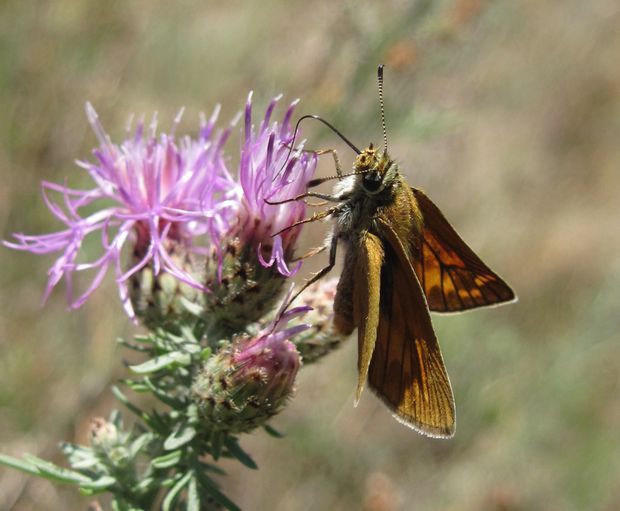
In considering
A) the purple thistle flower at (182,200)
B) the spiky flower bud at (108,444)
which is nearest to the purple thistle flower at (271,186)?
the purple thistle flower at (182,200)

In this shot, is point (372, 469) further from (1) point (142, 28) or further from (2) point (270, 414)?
(1) point (142, 28)

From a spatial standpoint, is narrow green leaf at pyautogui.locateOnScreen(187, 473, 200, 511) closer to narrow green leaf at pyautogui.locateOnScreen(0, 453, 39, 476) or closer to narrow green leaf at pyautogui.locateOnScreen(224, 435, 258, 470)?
narrow green leaf at pyautogui.locateOnScreen(224, 435, 258, 470)

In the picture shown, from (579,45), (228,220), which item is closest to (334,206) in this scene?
(228,220)

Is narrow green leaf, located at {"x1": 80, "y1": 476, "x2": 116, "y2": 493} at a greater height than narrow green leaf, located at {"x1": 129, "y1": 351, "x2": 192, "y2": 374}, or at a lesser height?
lesser

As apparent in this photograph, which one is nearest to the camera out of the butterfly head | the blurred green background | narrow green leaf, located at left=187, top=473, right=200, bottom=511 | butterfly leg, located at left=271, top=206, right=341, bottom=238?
narrow green leaf, located at left=187, top=473, right=200, bottom=511

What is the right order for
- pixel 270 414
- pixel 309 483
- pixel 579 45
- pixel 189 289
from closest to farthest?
pixel 270 414
pixel 189 289
pixel 309 483
pixel 579 45

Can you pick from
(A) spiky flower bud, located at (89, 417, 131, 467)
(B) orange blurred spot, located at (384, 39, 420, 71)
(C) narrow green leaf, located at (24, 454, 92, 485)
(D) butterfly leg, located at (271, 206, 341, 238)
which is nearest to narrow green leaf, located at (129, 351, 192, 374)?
(A) spiky flower bud, located at (89, 417, 131, 467)

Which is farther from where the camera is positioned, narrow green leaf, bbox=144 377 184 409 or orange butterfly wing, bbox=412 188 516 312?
orange butterfly wing, bbox=412 188 516 312

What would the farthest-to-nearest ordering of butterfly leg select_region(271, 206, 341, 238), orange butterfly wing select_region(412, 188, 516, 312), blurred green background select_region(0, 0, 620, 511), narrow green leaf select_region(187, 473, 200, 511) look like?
blurred green background select_region(0, 0, 620, 511)
orange butterfly wing select_region(412, 188, 516, 312)
butterfly leg select_region(271, 206, 341, 238)
narrow green leaf select_region(187, 473, 200, 511)
